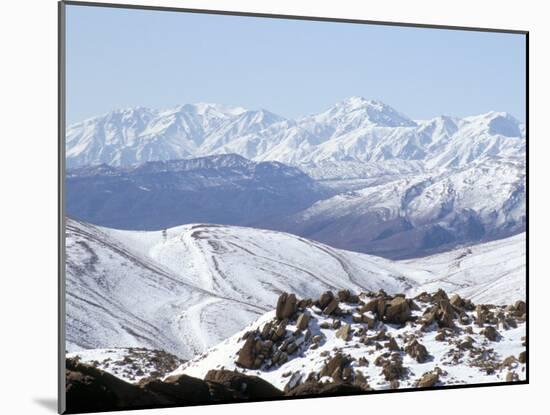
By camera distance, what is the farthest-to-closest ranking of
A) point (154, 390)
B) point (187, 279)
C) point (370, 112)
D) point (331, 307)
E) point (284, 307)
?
point (370, 112) → point (331, 307) → point (284, 307) → point (187, 279) → point (154, 390)

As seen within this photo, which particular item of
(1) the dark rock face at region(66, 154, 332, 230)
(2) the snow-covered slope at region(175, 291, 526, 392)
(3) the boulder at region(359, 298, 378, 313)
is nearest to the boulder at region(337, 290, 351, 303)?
(2) the snow-covered slope at region(175, 291, 526, 392)

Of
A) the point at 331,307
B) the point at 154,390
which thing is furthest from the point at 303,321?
the point at 154,390

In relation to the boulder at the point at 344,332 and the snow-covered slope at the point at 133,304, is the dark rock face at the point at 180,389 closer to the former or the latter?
the snow-covered slope at the point at 133,304

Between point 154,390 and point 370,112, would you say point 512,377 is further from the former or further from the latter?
point 154,390

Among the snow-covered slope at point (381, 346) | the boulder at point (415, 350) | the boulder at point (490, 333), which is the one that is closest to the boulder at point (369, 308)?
the snow-covered slope at point (381, 346)

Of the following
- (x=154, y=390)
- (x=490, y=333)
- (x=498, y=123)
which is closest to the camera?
(x=154, y=390)

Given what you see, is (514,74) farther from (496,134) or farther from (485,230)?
(485,230)
